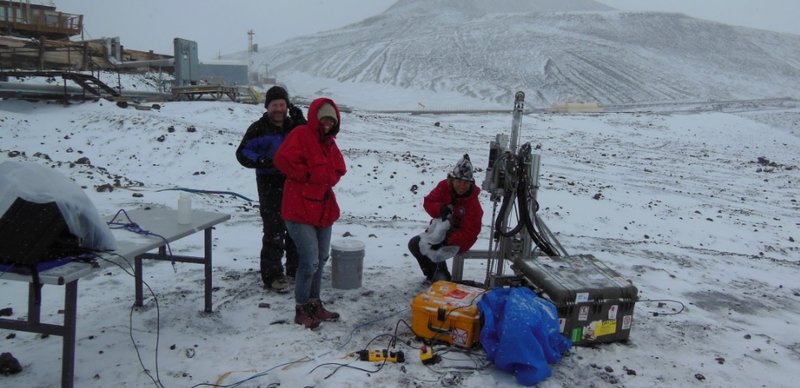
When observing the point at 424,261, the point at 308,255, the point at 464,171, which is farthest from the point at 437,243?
the point at 308,255

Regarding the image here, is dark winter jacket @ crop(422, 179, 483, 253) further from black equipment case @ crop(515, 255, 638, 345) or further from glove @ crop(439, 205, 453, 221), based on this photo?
black equipment case @ crop(515, 255, 638, 345)

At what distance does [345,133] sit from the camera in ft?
55.8

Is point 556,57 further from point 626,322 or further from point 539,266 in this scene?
point 626,322

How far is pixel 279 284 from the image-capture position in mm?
4820

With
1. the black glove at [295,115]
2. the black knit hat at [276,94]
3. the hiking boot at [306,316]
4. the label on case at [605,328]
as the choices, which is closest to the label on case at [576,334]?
the label on case at [605,328]

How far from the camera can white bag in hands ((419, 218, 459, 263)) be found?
198 inches

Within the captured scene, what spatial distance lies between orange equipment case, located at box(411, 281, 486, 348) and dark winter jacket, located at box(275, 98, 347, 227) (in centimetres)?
97

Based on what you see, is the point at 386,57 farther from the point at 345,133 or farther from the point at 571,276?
the point at 571,276

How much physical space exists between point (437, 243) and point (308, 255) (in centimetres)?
145

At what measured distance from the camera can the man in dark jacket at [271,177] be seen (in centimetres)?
471

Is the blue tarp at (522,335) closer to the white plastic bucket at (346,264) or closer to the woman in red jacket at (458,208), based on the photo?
Result: the woman in red jacket at (458,208)

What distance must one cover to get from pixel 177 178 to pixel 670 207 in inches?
380

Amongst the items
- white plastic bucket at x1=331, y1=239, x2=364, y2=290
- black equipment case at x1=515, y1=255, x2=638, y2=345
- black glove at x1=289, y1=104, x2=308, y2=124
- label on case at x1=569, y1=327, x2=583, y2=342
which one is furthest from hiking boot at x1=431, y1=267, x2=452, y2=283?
black glove at x1=289, y1=104, x2=308, y2=124

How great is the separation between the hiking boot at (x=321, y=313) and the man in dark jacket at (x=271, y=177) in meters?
0.68
